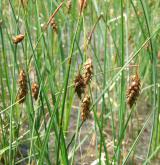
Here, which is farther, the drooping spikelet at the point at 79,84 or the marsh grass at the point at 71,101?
the marsh grass at the point at 71,101

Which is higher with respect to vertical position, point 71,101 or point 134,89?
point 134,89

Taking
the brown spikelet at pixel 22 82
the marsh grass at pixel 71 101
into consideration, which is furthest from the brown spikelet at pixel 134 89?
the brown spikelet at pixel 22 82

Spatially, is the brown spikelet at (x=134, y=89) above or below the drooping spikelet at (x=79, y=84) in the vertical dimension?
below

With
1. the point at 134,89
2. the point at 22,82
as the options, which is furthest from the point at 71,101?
the point at 134,89

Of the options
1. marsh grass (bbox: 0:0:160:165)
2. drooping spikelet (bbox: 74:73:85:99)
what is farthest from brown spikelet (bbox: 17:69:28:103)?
drooping spikelet (bbox: 74:73:85:99)

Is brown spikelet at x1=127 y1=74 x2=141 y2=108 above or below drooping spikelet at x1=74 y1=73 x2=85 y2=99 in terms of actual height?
below

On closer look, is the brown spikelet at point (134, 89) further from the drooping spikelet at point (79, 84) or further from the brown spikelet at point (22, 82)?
the brown spikelet at point (22, 82)

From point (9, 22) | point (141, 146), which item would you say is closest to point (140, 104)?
point (141, 146)

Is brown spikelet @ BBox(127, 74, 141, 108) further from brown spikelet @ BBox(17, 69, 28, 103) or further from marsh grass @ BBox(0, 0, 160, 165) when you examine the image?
brown spikelet @ BBox(17, 69, 28, 103)

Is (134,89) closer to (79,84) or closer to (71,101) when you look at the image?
(79,84)

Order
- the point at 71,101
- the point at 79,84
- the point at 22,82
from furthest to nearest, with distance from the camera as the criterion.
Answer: the point at 71,101, the point at 22,82, the point at 79,84

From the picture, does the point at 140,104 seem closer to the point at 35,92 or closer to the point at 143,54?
the point at 143,54
